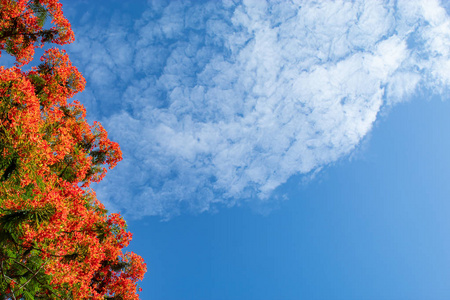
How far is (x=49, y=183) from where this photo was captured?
10523 mm

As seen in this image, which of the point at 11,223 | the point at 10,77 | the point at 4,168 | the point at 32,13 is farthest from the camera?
the point at 32,13

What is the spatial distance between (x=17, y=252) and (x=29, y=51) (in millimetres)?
10274

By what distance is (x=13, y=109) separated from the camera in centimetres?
1035

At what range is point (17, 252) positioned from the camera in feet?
32.0

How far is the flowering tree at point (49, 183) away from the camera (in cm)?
926

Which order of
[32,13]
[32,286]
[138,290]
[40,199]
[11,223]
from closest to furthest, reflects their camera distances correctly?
[11,223]
[40,199]
[32,286]
[32,13]
[138,290]

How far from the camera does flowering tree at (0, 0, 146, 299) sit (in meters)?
9.26

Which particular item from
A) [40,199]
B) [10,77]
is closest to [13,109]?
[10,77]

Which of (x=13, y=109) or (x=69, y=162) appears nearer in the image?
(x=13, y=109)

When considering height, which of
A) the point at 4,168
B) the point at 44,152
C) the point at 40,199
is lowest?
the point at 40,199

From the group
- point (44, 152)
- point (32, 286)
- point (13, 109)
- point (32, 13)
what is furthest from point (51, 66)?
point (32, 286)

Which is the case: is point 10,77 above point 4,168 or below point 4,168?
above

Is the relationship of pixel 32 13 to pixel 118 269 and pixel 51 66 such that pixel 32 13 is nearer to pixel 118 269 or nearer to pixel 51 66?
pixel 51 66

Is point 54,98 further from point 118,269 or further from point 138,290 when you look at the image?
point 138,290
